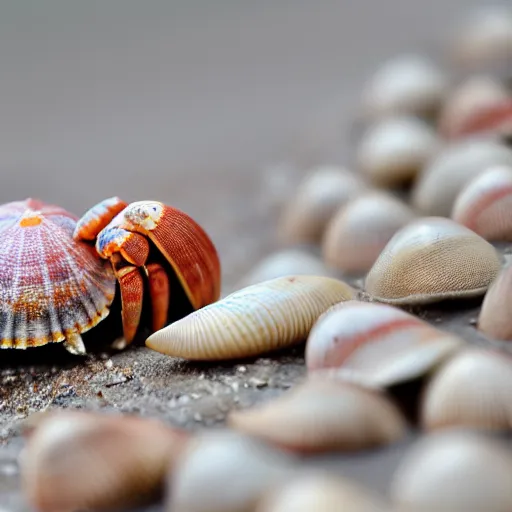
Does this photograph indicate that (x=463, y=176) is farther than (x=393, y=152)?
No

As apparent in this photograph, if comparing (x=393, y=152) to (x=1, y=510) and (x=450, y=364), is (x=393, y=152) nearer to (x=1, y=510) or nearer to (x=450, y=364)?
(x=450, y=364)

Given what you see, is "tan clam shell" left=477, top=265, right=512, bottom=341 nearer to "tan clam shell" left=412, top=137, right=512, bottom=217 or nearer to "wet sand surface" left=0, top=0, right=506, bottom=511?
"tan clam shell" left=412, top=137, right=512, bottom=217

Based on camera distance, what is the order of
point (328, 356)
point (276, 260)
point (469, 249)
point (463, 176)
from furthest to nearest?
point (276, 260) → point (463, 176) → point (469, 249) → point (328, 356)

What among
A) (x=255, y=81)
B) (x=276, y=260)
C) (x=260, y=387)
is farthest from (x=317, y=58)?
(x=260, y=387)

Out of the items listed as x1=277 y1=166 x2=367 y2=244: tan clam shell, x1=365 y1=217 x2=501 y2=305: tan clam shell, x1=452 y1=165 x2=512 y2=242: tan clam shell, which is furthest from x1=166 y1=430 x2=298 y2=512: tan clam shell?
x1=277 y1=166 x2=367 y2=244: tan clam shell

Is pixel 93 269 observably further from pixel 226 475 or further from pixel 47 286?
pixel 226 475

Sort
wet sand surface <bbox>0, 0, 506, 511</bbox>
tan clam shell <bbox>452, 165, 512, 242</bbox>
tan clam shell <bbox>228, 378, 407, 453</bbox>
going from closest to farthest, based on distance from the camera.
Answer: tan clam shell <bbox>228, 378, 407, 453</bbox>
tan clam shell <bbox>452, 165, 512, 242</bbox>
wet sand surface <bbox>0, 0, 506, 511</bbox>

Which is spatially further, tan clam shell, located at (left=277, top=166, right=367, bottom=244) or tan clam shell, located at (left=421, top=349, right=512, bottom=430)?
tan clam shell, located at (left=277, top=166, right=367, bottom=244)
